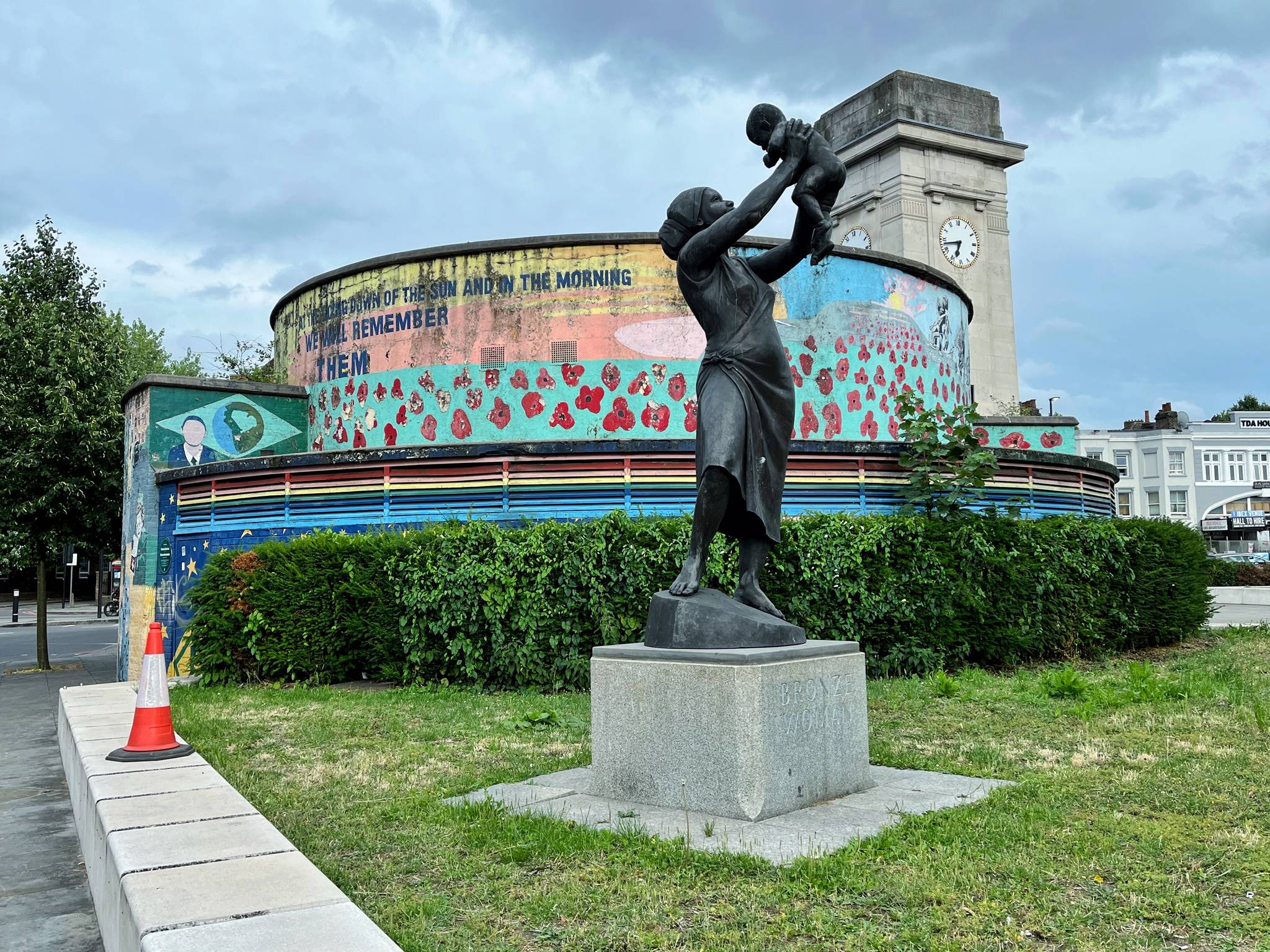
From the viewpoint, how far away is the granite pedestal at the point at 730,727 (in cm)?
492

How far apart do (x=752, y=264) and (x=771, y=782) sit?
122 inches

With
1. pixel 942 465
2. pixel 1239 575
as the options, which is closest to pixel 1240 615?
pixel 942 465

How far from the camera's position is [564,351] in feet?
48.9

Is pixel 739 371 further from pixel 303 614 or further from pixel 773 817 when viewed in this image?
pixel 303 614

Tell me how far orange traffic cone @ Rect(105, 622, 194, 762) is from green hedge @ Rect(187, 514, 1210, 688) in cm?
385

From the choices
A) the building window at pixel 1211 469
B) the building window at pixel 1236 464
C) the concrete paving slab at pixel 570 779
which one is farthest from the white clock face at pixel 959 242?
the building window at pixel 1236 464

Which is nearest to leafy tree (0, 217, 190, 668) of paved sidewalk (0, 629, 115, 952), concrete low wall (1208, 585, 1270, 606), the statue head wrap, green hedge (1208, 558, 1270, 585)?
paved sidewalk (0, 629, 115, 952)

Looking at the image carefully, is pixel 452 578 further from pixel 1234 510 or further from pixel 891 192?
pixel 1234 510

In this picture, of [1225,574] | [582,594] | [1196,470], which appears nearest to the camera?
[582,594]

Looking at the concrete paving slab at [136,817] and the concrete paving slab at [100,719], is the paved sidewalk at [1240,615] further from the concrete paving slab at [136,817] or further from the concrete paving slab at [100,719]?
the concrete paving slab at [136,817]

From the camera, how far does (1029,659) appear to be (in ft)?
36.4

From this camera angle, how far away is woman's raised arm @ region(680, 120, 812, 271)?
5.44m

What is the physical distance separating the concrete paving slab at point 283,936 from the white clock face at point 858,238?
31.5 m

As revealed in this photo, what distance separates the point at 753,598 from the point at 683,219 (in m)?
2.37
